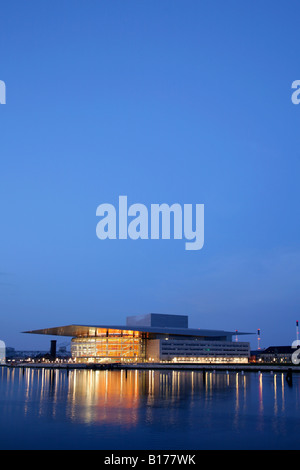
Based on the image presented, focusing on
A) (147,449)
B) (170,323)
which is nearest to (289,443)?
(147,449)

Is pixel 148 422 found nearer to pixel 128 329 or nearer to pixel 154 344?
pixel 128 329

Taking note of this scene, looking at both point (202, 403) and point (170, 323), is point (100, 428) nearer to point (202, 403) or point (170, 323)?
point (202, 403)

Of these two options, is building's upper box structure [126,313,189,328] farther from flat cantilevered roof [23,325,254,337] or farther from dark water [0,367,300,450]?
dark water [0,367,300,450]

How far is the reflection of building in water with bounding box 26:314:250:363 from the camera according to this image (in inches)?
5236

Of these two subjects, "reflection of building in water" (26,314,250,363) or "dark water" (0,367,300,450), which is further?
"reflection of building in water" (26,314,250,363)

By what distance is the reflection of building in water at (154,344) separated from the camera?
Answer: 133000 mm

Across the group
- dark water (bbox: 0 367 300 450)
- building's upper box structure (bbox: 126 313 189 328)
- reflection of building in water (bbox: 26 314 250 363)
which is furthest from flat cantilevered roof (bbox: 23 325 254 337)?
dark water (bbox: 0 367 300 450)

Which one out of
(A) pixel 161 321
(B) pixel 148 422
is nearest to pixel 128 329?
(A) pixel 161 321

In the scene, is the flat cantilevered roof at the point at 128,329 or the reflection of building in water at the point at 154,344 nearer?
the flat cantilevered roof at the point at 128,329

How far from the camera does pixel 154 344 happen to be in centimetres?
13512

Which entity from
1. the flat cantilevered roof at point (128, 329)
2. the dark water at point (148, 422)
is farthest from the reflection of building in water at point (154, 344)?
the dark water at point (148, 422)

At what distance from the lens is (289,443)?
20.6 m

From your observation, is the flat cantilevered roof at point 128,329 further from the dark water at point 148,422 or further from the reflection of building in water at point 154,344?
the dark water at point 148,422
